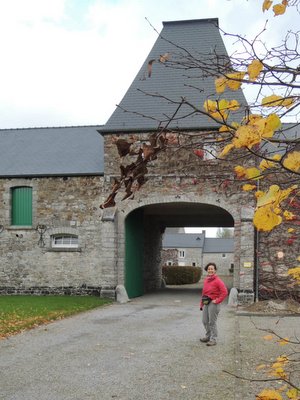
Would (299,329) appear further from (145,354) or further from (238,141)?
(238,141)

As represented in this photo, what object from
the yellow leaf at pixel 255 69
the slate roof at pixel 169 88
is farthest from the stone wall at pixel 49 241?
the yellow leaf at pixel 255 69

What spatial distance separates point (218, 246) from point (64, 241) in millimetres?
42519

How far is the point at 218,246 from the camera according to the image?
58250mm

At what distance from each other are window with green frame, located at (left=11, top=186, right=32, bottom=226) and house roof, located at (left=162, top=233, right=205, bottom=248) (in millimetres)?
39677

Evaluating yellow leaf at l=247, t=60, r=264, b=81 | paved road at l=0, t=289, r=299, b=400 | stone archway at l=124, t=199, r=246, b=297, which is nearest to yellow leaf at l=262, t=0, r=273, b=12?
yellow leaf at l=247, t=60, r=264, b=81

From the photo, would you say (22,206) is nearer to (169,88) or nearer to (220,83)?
(169,88)

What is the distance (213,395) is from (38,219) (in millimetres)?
13220

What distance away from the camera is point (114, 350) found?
810 centimetres

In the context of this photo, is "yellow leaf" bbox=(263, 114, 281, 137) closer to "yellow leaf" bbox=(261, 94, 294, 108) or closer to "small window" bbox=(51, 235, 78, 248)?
"yellow leaf" bbox=(261, 94, 294, 108)

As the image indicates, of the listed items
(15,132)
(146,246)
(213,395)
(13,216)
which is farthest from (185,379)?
(15,132)

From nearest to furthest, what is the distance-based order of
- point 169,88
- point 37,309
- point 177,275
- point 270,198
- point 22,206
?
point 270,198
point 37,309
point 169,88
point 22,206
point 177,275

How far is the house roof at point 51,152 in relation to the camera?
702 inches

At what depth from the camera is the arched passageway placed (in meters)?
17.1

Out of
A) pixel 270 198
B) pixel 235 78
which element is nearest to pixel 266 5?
pixel 235 78
